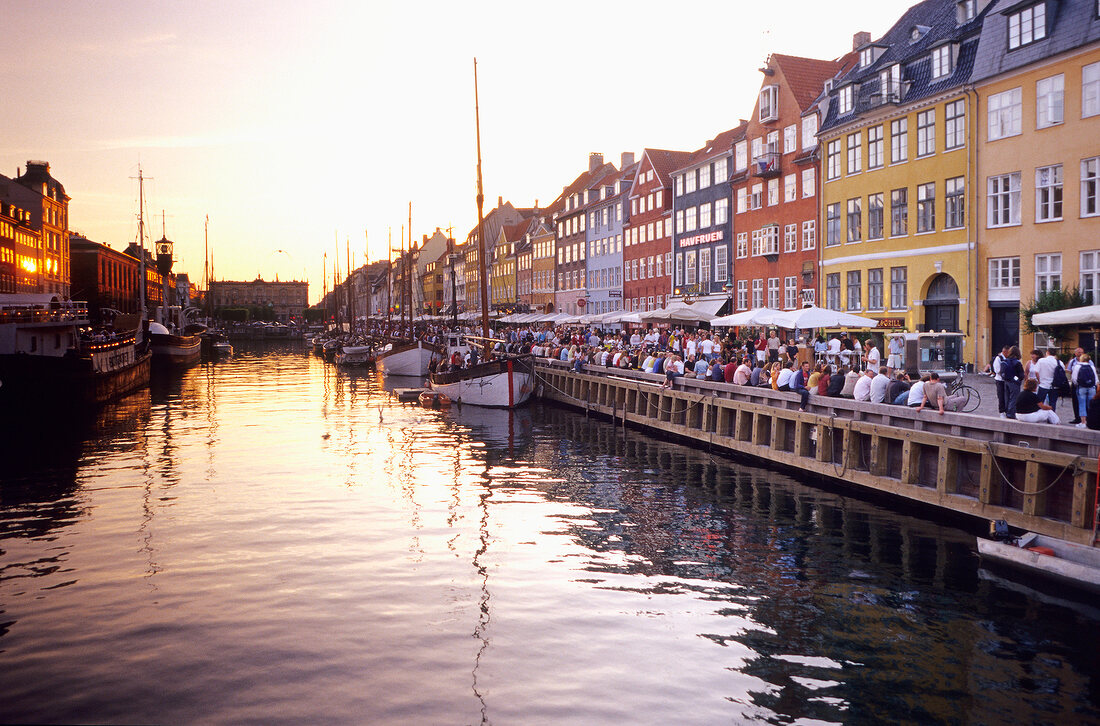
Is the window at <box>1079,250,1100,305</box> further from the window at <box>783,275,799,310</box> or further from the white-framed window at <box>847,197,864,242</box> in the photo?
the window at <box>783,275,799,310</box>

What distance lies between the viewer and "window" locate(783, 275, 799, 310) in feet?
160

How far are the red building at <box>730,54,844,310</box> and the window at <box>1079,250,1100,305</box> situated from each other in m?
16.0

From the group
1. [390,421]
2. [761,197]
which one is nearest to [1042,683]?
[390,421]

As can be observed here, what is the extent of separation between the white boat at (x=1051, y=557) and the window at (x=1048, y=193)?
2150cm

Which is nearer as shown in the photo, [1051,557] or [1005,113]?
[1051,557]

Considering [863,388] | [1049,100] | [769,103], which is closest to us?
[863,388]

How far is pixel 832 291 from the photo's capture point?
1790 inches

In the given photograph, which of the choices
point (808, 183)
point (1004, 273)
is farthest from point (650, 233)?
point (1004, 273)

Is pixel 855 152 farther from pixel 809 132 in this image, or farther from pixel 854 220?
pixel 809 132

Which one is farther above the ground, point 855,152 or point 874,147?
point 855,152

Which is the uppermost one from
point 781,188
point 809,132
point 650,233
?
point 809,132

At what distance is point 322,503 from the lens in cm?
2031

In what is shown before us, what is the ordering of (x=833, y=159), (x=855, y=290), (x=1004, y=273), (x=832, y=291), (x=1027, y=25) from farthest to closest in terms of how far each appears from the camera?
1. (x=832, y=291)
2. (x=833, y=159)
3. (x=855, y=290)
4. (x=1004, y=273)
5. (x=1027, y=25)

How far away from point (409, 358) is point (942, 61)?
40.2 metres
